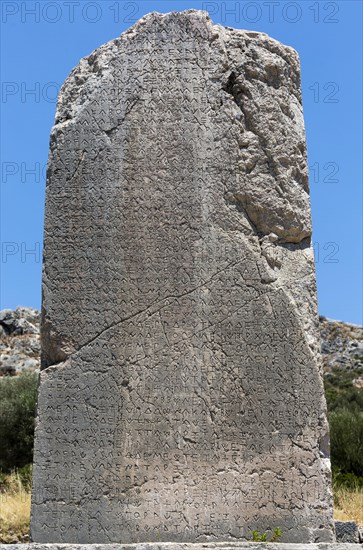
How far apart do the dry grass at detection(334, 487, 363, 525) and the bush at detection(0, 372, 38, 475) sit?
19.0 ft

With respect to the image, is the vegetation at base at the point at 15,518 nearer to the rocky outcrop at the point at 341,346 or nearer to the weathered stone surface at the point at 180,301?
the weathered stone surface at the point at 180,301

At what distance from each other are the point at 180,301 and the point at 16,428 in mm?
10247

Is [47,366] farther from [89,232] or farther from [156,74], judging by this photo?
[156,74]

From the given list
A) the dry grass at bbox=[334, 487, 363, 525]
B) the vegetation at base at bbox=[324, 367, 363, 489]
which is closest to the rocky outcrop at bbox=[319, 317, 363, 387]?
→ the vegetation at base at bbox=[324, 367, 363, 489]

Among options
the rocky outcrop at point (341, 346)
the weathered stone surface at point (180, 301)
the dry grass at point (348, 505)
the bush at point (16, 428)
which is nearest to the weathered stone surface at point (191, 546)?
the weathered stone surface at point (180, 301)

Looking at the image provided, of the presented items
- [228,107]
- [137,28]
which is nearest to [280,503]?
[228,107]

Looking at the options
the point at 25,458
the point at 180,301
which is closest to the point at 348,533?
the point at 180,301

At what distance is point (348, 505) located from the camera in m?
8.91

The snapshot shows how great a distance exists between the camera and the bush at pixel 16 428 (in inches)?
524

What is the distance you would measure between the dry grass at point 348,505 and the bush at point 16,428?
580cm

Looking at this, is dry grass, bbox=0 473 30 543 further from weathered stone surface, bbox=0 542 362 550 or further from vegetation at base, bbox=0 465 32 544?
weathered stone surface, bbox=0 542 362 550

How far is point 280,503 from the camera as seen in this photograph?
412 centimetres

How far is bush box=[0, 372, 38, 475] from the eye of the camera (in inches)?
524

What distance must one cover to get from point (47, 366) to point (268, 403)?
4.22 feet
